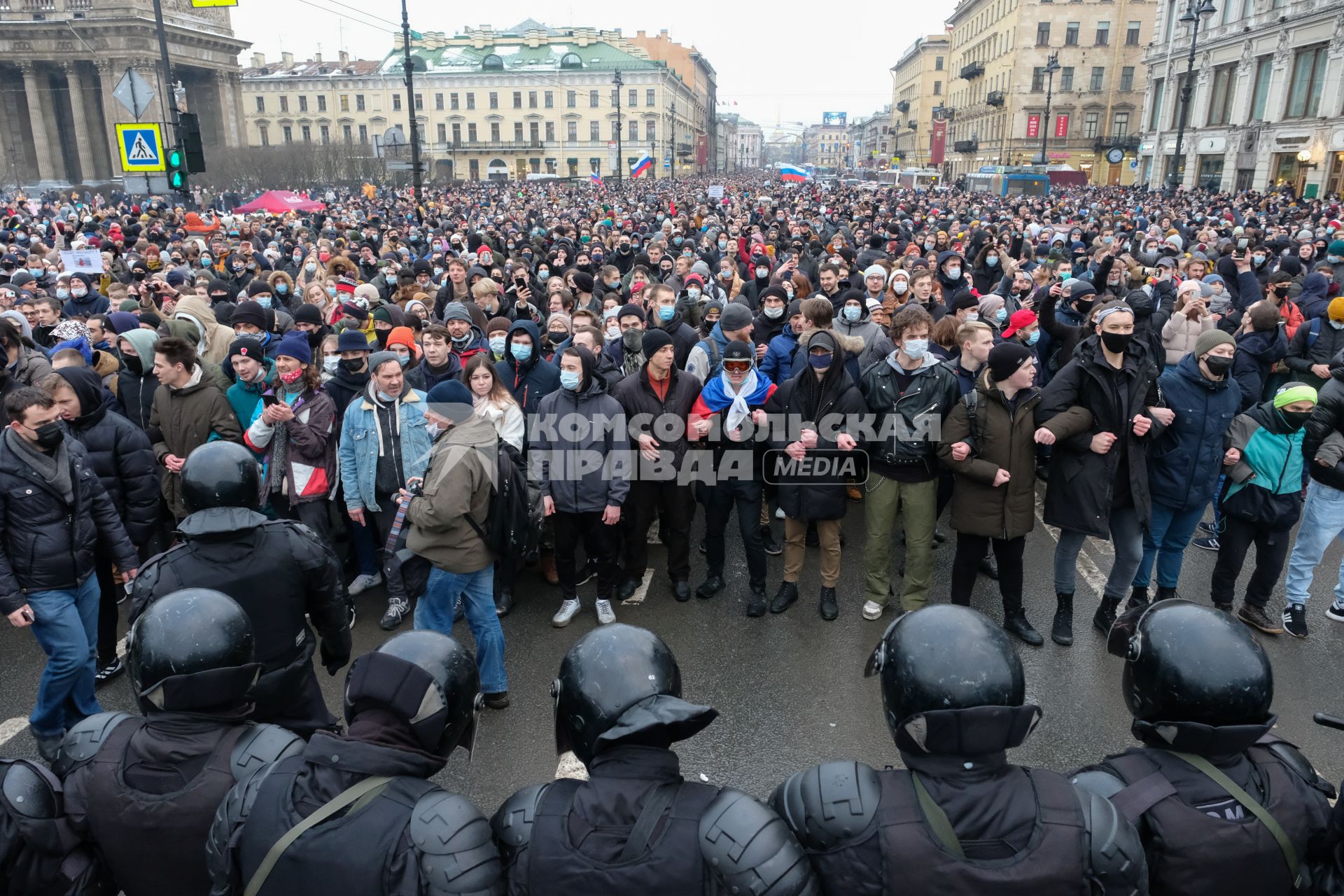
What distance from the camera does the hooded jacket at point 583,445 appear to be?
→ 518 centimetres

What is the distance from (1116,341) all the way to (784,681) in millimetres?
2675

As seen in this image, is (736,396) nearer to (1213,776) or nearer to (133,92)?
(1213,776)

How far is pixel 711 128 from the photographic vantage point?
143 metres

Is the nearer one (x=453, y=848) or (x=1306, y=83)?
(x=453, y=848)

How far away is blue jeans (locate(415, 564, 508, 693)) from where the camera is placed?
4.30m

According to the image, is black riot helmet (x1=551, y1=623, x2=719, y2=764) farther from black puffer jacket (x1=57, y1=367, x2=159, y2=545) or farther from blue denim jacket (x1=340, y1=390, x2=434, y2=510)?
black puffer jacket (x1=57, y1=367, x2=159, y2=545)

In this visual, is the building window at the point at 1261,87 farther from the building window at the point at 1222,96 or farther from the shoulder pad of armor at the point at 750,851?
the shoulder pad of armor at the point at 750,851

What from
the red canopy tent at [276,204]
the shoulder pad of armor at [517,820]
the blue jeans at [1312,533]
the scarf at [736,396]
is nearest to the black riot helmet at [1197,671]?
the shoulder pad of armor at [517,820]

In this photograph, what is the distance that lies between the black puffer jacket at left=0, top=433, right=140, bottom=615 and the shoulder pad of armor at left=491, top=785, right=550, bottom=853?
10.3ft

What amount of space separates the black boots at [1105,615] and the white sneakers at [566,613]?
3.12 metres

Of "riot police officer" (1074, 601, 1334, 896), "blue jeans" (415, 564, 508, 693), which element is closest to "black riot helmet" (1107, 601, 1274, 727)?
"riot police officer" (1074, 601, 1334, 896)

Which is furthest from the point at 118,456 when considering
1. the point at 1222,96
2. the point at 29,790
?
the point at 1222,96

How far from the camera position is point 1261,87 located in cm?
4122

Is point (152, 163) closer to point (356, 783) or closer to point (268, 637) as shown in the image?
point (268, 637)
